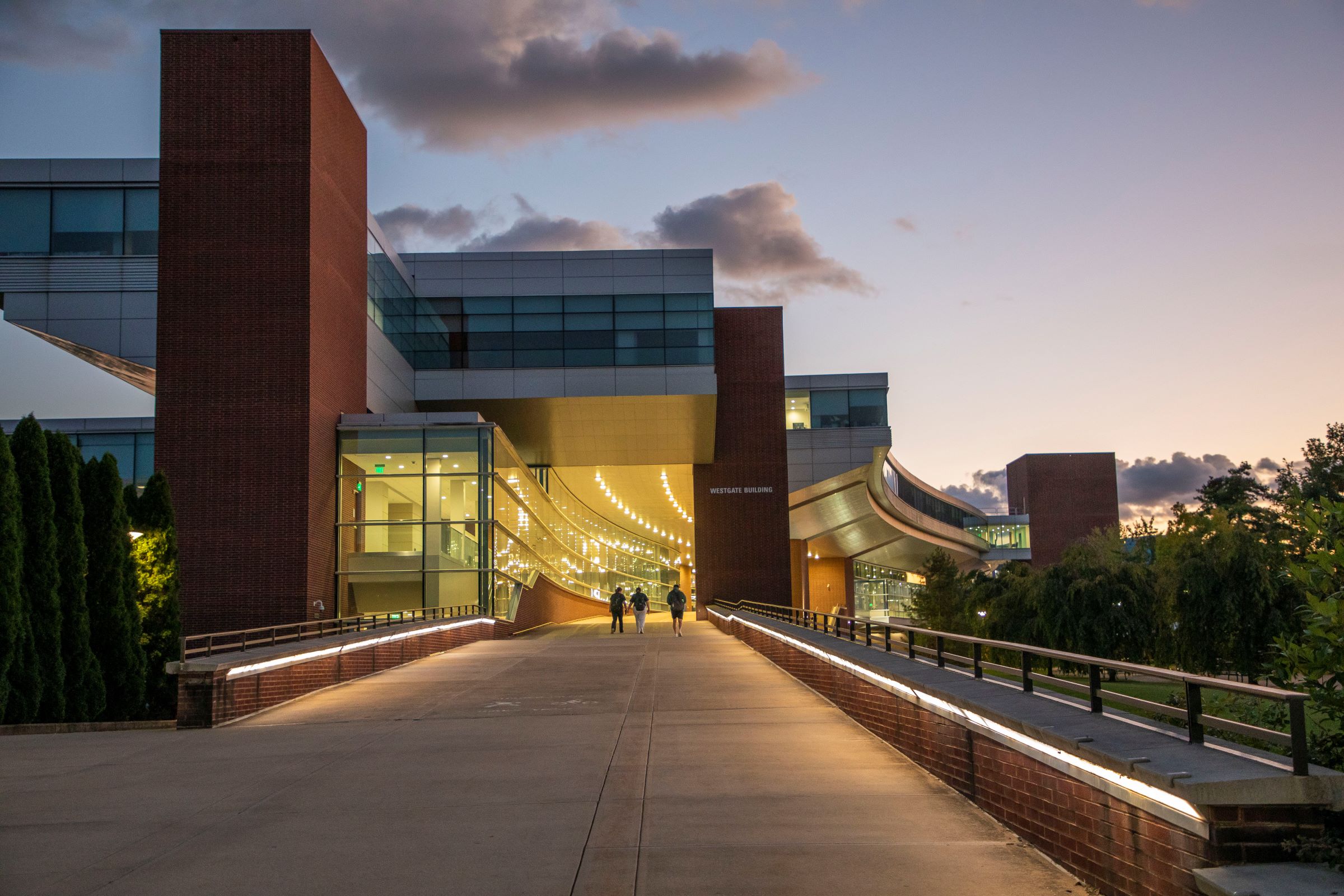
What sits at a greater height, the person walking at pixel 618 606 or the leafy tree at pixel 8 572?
the leafy tree at pixel 8 572

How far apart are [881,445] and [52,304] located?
36704mm

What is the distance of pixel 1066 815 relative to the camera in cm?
682

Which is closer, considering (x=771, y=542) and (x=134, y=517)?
(x=134, y=517)

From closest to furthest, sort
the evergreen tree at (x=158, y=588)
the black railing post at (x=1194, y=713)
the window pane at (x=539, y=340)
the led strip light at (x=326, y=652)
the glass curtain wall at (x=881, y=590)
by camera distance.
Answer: the black railing post at (x=1194, y=713) → the led strip light at (x=326, y=652) → the evergreen tree at (x=158, y=588) → the window pane at (x=539, y=340) → the glass curtain wall at (x=881, y=590)

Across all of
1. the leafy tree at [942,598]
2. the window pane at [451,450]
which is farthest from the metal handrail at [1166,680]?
the leafy tree at [942,598]

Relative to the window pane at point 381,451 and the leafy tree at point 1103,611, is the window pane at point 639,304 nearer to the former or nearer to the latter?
the window pane at point 381,451

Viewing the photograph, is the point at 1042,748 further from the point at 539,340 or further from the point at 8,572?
the point at 539,340

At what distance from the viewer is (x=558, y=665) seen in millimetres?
21891

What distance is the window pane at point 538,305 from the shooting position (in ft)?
150

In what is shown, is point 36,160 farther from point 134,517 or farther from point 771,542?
point 771,542

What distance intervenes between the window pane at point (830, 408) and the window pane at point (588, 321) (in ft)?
55.0

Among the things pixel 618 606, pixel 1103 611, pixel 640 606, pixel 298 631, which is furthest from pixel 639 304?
pixel 298 631

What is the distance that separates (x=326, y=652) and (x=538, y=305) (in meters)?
29.4

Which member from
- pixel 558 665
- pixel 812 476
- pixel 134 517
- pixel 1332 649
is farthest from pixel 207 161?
pixel 812 476
